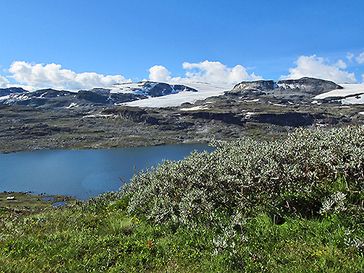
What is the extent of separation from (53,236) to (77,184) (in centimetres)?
10548

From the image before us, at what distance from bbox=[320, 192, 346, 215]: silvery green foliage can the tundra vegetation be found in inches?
1.1

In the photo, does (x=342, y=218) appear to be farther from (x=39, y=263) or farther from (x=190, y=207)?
(x=39, y=263)

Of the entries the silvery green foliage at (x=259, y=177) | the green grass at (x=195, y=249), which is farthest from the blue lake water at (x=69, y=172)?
the green grass at (x=195, y=249)

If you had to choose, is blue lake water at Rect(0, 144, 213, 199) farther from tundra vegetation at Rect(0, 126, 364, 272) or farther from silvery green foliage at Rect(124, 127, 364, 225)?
silvery green foliage at Rect(124, 127, 364, 225)

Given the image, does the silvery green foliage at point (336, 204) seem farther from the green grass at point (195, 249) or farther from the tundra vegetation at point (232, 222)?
the green grass at point (195, 249)

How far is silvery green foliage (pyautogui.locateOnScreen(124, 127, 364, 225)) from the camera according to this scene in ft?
41.5

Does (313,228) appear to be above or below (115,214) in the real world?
above

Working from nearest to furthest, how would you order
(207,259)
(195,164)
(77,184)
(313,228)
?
(207,259) < (313,228) < (195,164) < (77,184)

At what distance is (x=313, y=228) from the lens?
10.8 meters

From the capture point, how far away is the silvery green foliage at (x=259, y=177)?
498 inches

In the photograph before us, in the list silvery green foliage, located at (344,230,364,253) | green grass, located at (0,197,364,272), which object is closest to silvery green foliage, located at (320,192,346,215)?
green grass, located at (0,197,364,272)

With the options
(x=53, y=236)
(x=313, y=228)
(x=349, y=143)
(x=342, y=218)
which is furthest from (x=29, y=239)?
(x=349, y=143)

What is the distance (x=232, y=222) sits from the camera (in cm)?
1165

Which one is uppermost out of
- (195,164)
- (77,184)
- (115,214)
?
(195,164)
